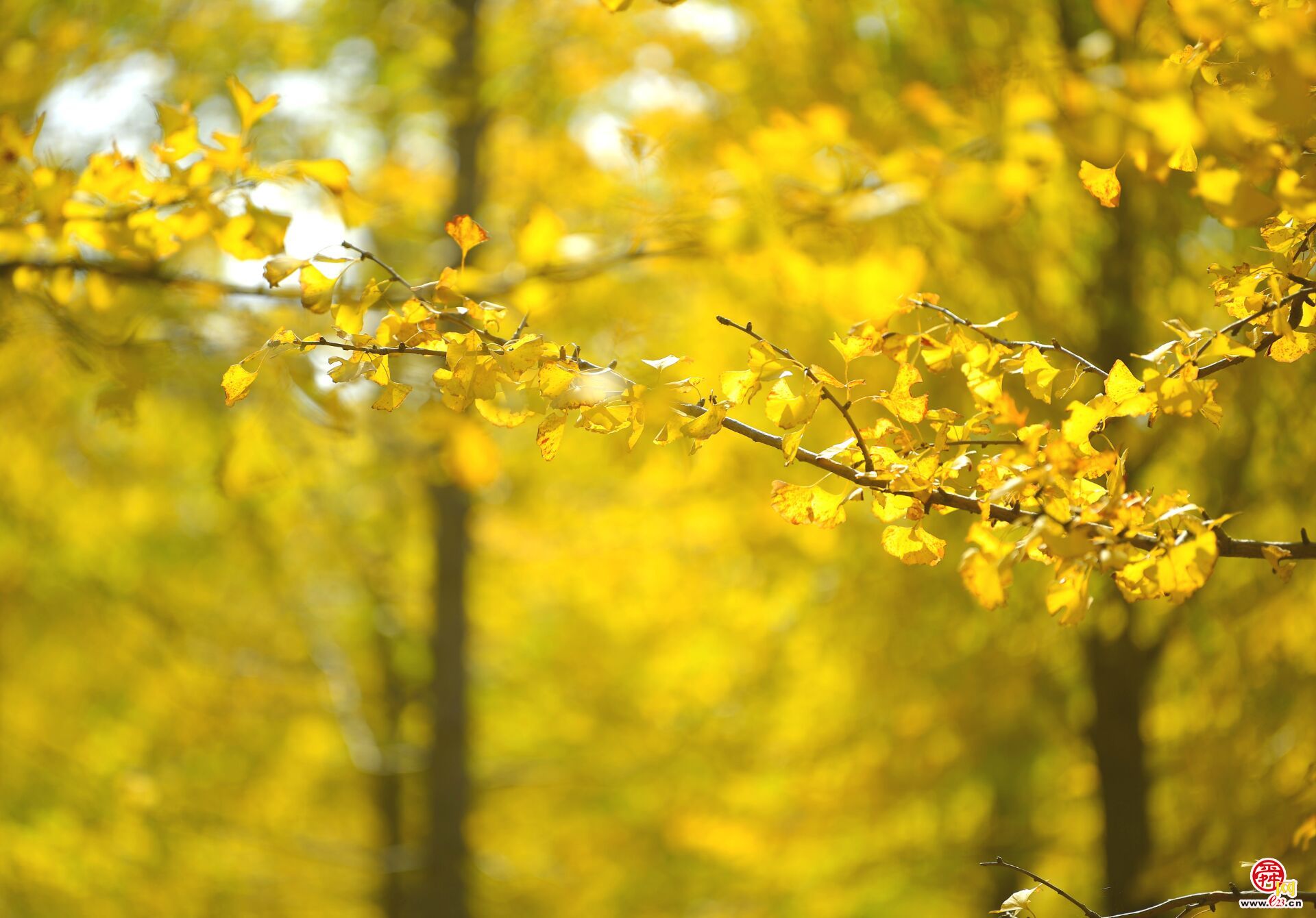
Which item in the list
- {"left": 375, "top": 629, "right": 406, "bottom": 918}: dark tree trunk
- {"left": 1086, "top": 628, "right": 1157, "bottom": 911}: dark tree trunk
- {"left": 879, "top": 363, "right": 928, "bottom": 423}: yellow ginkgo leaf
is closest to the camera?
{"left": 879, "top": 363, "right": 928, "bottom": 423}: yellow ginkgo leaf

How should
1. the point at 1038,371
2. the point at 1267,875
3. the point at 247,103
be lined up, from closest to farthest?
the point at 1038,371, the point at 247,103, the point at 1267,875

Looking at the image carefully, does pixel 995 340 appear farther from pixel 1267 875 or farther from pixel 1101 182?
pixel 1267 875

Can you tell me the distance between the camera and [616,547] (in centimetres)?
436

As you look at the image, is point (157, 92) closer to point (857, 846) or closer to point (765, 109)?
point (765, 109)

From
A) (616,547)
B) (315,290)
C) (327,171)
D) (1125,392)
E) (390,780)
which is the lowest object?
(390,780)

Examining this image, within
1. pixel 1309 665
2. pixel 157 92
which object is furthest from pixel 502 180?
pixel 1309 665

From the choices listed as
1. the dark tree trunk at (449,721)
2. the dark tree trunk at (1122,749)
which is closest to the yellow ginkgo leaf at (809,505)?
the dark tree trunk at (1122,749)

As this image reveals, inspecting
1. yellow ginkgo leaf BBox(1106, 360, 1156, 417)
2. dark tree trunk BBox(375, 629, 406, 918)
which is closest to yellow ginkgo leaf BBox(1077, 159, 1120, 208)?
yellow ginkgo leaf BBox(1106, 360, 1156, 417)

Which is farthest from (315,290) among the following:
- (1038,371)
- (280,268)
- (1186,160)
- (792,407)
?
(1186,160)

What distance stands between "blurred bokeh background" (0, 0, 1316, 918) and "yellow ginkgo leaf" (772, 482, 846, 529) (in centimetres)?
30

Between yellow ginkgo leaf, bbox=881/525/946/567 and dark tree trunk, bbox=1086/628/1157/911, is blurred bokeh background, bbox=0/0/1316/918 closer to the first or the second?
dark tree trunk, bbox=1086/628/1157/911

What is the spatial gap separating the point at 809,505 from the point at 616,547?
3.45 meters

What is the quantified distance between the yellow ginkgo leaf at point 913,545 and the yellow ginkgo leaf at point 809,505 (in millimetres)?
57

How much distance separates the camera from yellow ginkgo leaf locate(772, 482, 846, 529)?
36.5 inches
